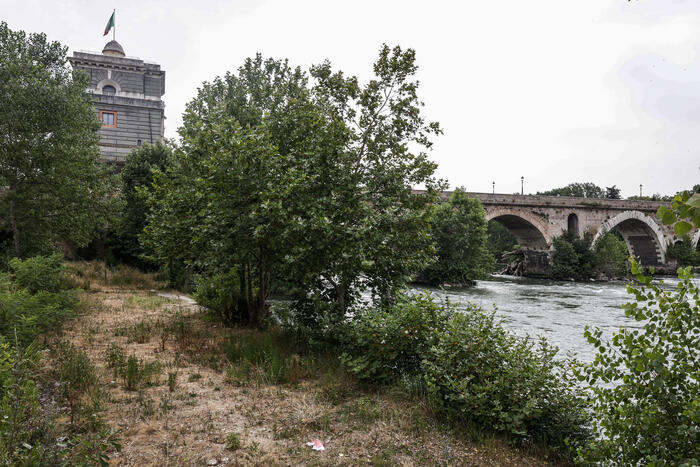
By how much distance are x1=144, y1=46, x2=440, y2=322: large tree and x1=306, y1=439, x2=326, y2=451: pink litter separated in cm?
348

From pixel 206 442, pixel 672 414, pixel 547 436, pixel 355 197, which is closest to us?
pixel 672 414

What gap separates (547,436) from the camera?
5250mm

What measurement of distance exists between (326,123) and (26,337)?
24.2ft

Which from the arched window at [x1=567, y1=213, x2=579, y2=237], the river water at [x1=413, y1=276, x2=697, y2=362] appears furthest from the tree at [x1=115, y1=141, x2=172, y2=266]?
the arched window at [x1=567, y1=213, x2=579, y2=237]

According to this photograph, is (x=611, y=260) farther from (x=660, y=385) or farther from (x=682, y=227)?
(x=682, y=227)

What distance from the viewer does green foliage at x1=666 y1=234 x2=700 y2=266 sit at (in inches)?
2103

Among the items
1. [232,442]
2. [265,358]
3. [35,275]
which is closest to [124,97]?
[35,275]

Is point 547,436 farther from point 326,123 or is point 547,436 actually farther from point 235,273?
point 235,273

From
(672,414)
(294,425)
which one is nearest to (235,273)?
(294,425)

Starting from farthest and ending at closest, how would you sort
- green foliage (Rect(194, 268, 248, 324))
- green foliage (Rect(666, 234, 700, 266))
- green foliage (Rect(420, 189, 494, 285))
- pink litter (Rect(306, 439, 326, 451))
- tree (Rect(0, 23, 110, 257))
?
1. green foliage (Rect(666, 234, 700, 266))
2. green foliage (Rect(420, 189, 494, 285))
3. tree (Rect(0, 23, 110, 257))
4. green foliage (Rect(194, 268, 248, 324))
5. pink litter (Rect(306, 439, 326, 451))

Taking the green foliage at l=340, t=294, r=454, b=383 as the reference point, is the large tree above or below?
above

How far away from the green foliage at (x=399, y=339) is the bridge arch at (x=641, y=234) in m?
51.4

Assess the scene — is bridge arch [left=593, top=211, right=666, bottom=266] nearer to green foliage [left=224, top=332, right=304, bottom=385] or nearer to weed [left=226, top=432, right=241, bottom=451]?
green foliage [left=224, top=332, right=304, bottom=385]

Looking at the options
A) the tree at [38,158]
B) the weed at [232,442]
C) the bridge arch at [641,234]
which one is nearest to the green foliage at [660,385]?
the weed at [232,442]
